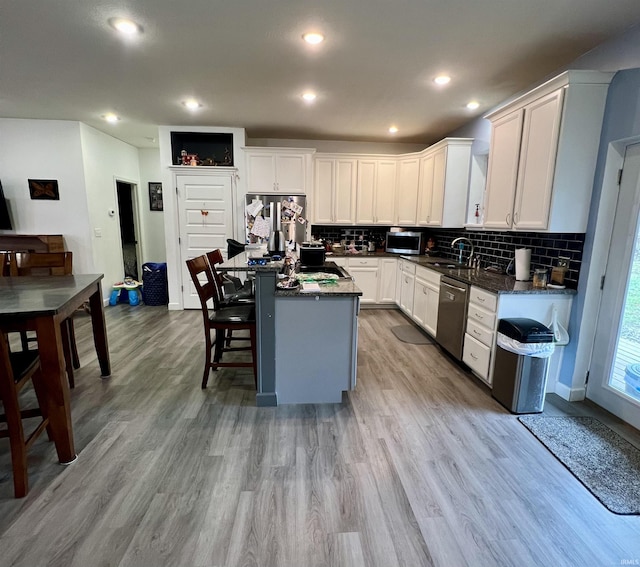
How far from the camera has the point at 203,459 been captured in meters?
1.91

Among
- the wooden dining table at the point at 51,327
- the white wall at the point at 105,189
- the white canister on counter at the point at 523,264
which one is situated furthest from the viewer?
the white wall at the point at 105,189

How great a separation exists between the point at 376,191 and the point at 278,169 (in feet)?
5.11

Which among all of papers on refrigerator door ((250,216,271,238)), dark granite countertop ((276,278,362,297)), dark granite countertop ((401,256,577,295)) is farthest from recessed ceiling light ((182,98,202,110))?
dark granite countertop ((401,256,577,295))

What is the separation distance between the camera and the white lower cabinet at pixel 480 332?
8.66 feet

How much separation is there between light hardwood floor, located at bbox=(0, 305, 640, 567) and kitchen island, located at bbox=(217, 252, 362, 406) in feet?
0.25

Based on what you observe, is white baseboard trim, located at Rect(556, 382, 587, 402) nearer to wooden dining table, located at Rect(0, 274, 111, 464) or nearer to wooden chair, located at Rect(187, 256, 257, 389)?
wooden chair, located at Rect(187, 256, 257, 389)

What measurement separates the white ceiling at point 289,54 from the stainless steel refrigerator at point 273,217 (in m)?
1.12

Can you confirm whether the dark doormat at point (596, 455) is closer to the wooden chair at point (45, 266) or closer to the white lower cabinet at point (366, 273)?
the white lower cabinet at point (366, 273)

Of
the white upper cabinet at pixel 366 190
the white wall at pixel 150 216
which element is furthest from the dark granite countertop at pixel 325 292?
the white wall at pixel 150 216

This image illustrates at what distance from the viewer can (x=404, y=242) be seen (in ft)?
16.3

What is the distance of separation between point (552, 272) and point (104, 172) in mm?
6006

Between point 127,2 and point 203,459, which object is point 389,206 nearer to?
point 127,2

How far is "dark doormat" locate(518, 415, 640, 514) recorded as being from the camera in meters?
1.68

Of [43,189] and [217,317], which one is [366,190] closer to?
[217,317]
